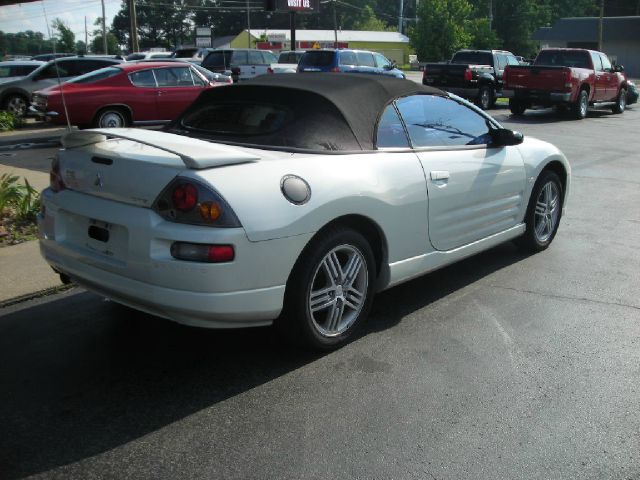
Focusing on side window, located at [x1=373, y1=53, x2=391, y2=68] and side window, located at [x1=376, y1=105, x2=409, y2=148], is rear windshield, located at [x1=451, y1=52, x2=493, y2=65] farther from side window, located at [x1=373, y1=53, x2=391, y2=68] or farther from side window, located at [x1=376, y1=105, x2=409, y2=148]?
side window, located at [x1=376, y1=105, x2=409, y2=148]

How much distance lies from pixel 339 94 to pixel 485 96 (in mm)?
19295

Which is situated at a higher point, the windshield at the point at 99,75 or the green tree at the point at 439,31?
the green tree at the point at 439,31

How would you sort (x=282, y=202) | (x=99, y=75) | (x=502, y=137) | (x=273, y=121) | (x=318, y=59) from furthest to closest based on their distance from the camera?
1. (x=318, y=59)
2. (x=99, y=75)
3. (x=502, y=137)
4. (x=273, y=121)
5. (x=282, y=202)

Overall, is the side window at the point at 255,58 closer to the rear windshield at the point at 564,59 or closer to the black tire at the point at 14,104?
the black tire at the point at 14,104

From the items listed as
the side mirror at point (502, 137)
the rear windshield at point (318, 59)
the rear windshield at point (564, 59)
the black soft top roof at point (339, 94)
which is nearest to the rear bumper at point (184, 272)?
the black soft top roof at point (339, 94)

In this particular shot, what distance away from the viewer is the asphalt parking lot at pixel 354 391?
9.68 feet

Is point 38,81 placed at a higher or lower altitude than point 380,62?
lower

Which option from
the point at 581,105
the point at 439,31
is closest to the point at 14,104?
the point at 581,105

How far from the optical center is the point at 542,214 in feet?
20.1

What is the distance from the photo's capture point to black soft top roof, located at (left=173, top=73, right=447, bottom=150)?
14.0 ft

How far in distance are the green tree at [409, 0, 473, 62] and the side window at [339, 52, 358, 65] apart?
121 feet

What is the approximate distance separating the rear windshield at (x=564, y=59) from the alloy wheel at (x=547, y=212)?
16.0 meters

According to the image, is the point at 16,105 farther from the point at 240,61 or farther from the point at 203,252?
the point at 203,252

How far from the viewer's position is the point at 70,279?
412 cm
